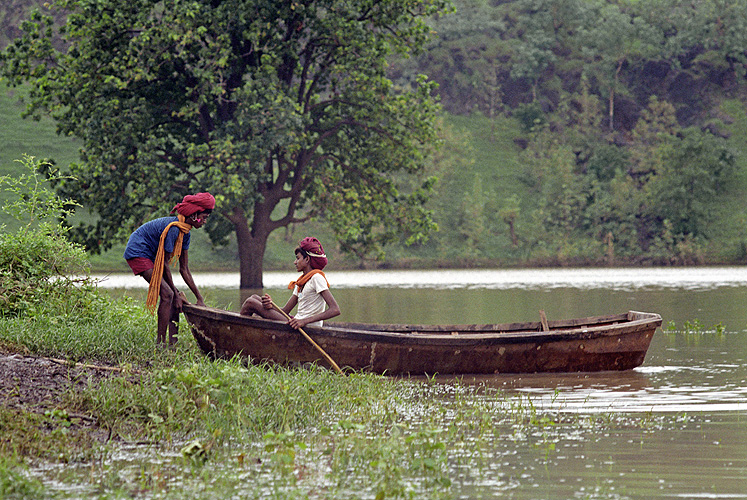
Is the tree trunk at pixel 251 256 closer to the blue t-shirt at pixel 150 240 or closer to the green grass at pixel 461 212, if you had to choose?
the blue t-shirt at pixel 150 240

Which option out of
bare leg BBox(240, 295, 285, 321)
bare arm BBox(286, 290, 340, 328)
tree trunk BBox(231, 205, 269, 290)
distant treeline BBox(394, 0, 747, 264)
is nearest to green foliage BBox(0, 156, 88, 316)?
bare leg BBox(240, 295, 285, 321)

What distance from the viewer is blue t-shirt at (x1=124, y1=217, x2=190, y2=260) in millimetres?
11922

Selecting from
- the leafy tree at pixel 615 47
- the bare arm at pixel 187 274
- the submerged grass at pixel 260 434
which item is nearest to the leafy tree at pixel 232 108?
the bare arm at pixel 187 274

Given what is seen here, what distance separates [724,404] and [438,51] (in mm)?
79298

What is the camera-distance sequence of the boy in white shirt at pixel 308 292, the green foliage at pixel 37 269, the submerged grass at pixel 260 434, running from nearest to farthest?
the submerged grass at pixel 260 434 < the boy in white shirt at pixel 308 292 < the green foliage at pixel 37 269

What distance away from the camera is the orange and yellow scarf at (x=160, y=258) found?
38.4 ft

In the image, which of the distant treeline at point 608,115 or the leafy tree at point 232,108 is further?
the distant treeline at point 608,115

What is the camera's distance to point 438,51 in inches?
3440

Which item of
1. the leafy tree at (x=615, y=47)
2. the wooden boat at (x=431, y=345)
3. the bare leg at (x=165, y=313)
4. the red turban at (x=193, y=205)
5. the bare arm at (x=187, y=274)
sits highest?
the leafy tree at (x=615, y=47)

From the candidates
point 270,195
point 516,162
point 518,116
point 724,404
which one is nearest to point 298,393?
point 724,404

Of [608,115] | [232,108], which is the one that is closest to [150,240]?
[232,108]

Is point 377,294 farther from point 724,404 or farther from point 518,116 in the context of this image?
point 518,116

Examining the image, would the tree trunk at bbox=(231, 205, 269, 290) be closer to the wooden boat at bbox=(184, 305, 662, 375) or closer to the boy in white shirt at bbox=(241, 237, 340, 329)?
the wooden boat at bbox=(184, 305, 662, 375)

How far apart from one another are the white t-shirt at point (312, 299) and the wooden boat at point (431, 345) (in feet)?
1.11
